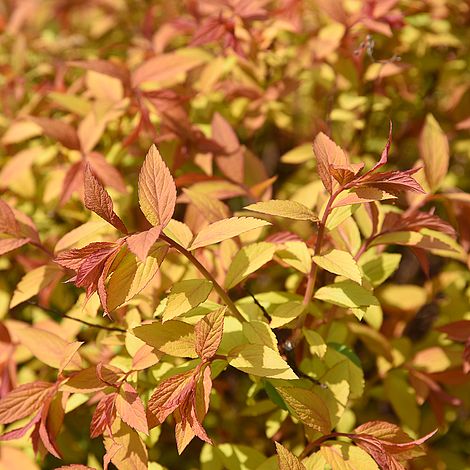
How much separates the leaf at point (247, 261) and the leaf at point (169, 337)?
0.44 feet

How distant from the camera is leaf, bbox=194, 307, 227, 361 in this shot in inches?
34.1

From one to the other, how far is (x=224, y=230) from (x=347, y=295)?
245 mm

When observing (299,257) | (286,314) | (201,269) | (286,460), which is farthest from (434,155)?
(286,460)

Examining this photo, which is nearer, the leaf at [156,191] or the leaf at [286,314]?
the leaf at [156,191]

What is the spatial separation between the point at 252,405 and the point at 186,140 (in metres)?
0.64

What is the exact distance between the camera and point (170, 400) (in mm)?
870

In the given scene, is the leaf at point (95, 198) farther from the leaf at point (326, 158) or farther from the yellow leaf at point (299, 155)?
the yellow leaf at point (299, 155)

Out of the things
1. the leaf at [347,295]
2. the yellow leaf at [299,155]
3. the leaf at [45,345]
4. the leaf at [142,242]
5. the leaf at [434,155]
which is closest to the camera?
the leaf at [142,242]

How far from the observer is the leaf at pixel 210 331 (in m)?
0.87

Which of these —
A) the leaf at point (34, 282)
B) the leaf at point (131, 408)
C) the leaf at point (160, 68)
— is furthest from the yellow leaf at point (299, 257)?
the leaf at point (160, 68)

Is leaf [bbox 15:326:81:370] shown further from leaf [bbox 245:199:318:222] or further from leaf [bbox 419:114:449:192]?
leaf [bbox 419:114:449:192]

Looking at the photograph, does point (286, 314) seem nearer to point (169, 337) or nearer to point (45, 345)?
point (169, 337)

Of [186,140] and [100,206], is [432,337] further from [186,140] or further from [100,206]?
[100,206]

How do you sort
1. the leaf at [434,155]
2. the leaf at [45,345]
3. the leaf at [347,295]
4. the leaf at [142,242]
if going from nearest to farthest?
the leaf at [142,242] < the leaf at [347,295] < the leaf at [45,345] < the leaf at [434,155]
